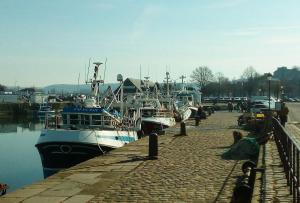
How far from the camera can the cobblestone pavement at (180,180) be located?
37.3 feet

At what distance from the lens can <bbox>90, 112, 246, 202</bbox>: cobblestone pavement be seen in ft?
37.3

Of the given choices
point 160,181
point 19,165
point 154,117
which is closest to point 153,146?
point 160,181

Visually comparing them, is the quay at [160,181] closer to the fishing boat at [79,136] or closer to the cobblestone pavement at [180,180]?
the cobblestone pavement at [180,180]

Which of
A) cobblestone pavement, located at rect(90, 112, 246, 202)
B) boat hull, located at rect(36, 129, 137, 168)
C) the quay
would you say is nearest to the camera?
the quay

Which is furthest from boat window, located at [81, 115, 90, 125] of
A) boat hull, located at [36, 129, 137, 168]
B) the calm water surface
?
the calm water surface

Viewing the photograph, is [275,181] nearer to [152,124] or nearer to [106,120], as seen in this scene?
[106,120]

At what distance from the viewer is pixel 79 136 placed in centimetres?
2420

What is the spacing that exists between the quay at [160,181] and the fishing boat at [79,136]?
4778 mm

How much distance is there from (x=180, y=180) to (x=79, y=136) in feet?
38.0

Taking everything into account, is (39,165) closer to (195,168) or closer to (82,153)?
(82,153)

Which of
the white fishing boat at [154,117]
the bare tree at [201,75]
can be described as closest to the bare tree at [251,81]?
the bare tree at [201,75]

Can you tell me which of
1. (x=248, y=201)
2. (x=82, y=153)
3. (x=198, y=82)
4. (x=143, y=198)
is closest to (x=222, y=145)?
(x=82, y=153)

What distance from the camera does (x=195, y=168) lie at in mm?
15516

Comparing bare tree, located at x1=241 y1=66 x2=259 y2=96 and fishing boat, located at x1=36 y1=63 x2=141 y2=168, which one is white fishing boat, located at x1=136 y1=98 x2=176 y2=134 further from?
bare tree, located at x1=241 y1=66 x2=259 y2=96
